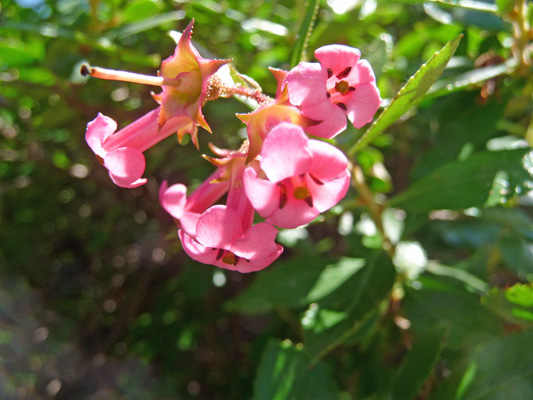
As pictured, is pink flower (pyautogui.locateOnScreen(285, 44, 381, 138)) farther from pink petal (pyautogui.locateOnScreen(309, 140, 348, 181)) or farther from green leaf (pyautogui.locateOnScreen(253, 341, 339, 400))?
green leaf (pyautogui.locateOnScreen(253, 341, 339, 400))

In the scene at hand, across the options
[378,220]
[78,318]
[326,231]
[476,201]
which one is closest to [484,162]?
[476,201]

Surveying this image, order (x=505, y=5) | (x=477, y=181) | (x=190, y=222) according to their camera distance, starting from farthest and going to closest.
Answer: (x=505, y=5), (x=477, y=181), (x=190, y=222)

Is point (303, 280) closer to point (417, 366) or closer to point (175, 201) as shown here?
point (417, 366)

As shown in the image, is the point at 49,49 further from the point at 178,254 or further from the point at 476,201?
the point at 476,201

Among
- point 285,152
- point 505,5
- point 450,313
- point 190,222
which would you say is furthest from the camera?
point 450,313

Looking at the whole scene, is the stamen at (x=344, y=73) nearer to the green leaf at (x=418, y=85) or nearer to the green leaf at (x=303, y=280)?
the green leaf at (x=418, y=85)

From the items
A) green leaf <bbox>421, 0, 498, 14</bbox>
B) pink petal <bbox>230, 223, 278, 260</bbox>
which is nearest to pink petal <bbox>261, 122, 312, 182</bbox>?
pink petal <bbox>230, 223, 278, 260</bbox>

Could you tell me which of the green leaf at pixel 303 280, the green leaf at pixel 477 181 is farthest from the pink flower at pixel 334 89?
the green leaf at pixel 303 280

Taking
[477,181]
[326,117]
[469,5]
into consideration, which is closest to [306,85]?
[326,117]
